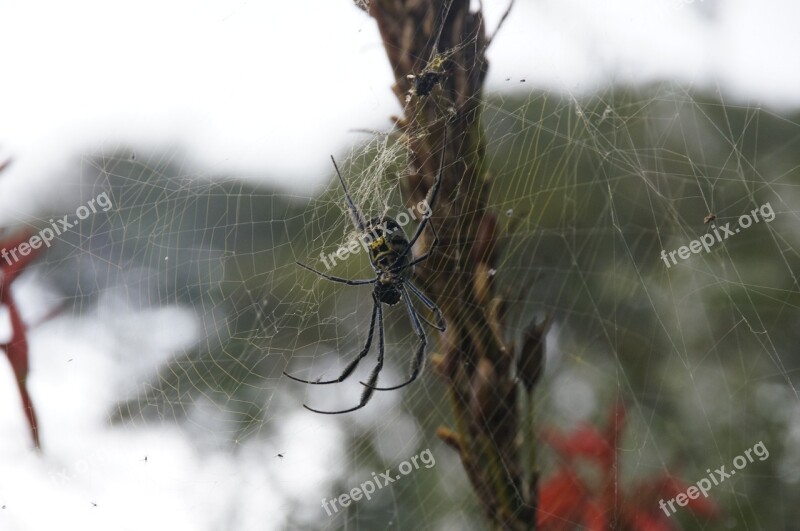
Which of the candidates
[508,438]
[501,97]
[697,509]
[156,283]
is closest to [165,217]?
[156,283]

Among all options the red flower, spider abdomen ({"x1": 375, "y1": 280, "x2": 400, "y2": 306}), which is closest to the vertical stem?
the red flower

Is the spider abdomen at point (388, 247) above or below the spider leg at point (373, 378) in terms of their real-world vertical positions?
above

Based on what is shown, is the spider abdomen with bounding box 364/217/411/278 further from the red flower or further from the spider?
the red flower

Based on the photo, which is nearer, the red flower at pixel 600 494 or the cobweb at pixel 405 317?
the red flower at pixel 600 494

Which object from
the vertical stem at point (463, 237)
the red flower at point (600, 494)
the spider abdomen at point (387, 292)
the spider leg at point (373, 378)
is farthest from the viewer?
the spider abdomen at point (387, 292)

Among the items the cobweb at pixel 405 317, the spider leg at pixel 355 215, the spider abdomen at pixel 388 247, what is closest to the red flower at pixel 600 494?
the cobweb at pixel 405 317

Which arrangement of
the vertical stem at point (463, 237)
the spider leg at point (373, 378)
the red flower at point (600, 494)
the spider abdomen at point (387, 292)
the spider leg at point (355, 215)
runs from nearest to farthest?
the vertical stem at point (463, 237)
the red flower at point (600, 494)
the spider leg at point (355, 215)
the spider leg at point (373, 378)
the spider abdomen at point (387, 292)

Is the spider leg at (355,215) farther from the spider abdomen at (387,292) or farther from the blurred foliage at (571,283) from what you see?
the spider abdomen at (387,292)

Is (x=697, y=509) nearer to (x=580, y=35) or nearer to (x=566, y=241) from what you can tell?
(x=566, y=241)

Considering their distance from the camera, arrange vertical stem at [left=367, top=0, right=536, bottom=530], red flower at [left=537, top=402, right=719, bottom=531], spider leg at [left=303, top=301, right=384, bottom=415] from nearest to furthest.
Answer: vertical stem at [left=367, top=0, right=536, bottom=530]
red flower at [left=537, top=402, right=719, bottom=531]
spider leg at [left=303, top=301, right=384, bottom=415]
